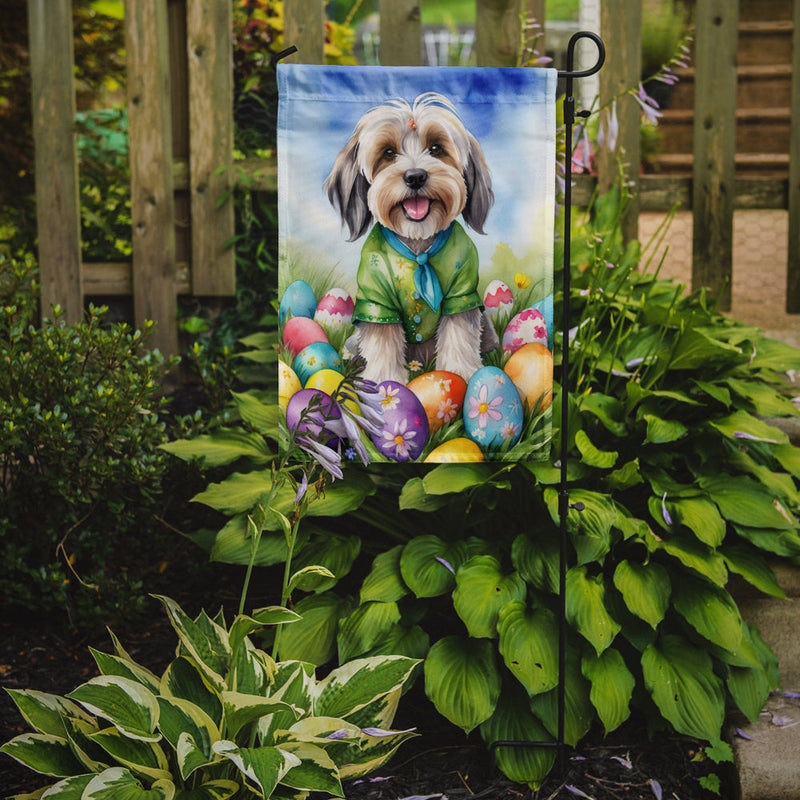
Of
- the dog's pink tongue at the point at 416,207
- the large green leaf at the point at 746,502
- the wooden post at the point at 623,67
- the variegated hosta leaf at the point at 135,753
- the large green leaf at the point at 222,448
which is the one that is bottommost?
the variegated hosta leaf at the point at 135,753

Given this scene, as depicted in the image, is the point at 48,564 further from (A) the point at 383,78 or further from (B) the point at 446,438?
(A) the point at 383,78

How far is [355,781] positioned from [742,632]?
3.20 feet

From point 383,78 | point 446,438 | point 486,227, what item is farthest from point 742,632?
point 383,78

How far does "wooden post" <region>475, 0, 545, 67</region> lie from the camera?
3.04m

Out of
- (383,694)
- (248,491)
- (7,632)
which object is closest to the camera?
(383,694)

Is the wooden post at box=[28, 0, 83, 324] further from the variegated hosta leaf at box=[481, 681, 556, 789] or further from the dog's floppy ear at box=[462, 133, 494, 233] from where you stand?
the variegated hosta leaf at box=[481, 681, 556, 789]

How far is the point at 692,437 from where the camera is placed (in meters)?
2.36

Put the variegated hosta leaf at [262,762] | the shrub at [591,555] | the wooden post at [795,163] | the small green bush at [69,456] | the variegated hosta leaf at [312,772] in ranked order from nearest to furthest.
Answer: the variegated hosta leaf at [262,762]
the variegated hosta leaf at [312,772]
the shrub at [591,555]
the small green bush at [69,456]
the wooden post at [795,163]

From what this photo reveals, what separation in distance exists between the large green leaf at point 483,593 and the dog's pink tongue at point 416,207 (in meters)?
0.83

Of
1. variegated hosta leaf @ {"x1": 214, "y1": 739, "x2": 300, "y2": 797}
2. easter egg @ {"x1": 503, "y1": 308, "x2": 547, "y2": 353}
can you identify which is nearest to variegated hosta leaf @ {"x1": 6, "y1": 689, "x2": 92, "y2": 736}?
variegated hosta leaf @ {"x1": 214, "y1": 739, "x2": 300, "y2": 797}

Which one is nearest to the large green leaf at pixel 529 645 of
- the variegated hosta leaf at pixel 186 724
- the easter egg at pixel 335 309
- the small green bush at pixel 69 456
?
the variegated hosta leaf at pixel 186 724

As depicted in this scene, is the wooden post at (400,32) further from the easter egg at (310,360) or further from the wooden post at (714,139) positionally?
the easter egg at (310,360)

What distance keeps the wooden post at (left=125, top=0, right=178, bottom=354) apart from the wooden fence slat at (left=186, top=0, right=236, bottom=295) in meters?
0.10

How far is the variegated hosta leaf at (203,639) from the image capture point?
1.74 metres
